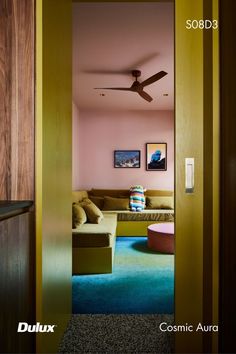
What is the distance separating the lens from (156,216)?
4.82 metres

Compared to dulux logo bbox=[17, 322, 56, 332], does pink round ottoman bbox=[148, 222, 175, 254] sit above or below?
below

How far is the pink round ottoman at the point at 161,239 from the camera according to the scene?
371 cm

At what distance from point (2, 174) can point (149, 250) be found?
122 inches

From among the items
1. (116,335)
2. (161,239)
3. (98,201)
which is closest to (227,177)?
(116,335)

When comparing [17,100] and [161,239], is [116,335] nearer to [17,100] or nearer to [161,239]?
[17,100]

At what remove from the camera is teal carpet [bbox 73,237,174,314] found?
7.11ft

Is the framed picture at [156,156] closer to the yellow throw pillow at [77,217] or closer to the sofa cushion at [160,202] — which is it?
the sofa cushion at [160,202]

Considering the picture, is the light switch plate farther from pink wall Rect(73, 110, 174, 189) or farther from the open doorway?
pink wall Rect(73, 110, 174, 189)

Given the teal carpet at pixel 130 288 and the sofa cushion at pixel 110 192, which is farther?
the sofa cushion at pixel 110 192

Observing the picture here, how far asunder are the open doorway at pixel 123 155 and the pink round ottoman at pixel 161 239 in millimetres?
16

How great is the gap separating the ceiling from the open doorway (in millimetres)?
11

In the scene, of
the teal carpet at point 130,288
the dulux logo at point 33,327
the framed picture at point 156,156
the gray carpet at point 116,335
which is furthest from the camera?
the framed picture at point 156,156

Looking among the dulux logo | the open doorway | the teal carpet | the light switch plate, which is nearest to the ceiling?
the open doorway

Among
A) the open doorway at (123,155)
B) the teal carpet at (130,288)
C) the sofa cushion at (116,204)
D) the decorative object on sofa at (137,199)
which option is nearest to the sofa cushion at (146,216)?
the open doorway at (123,155)
